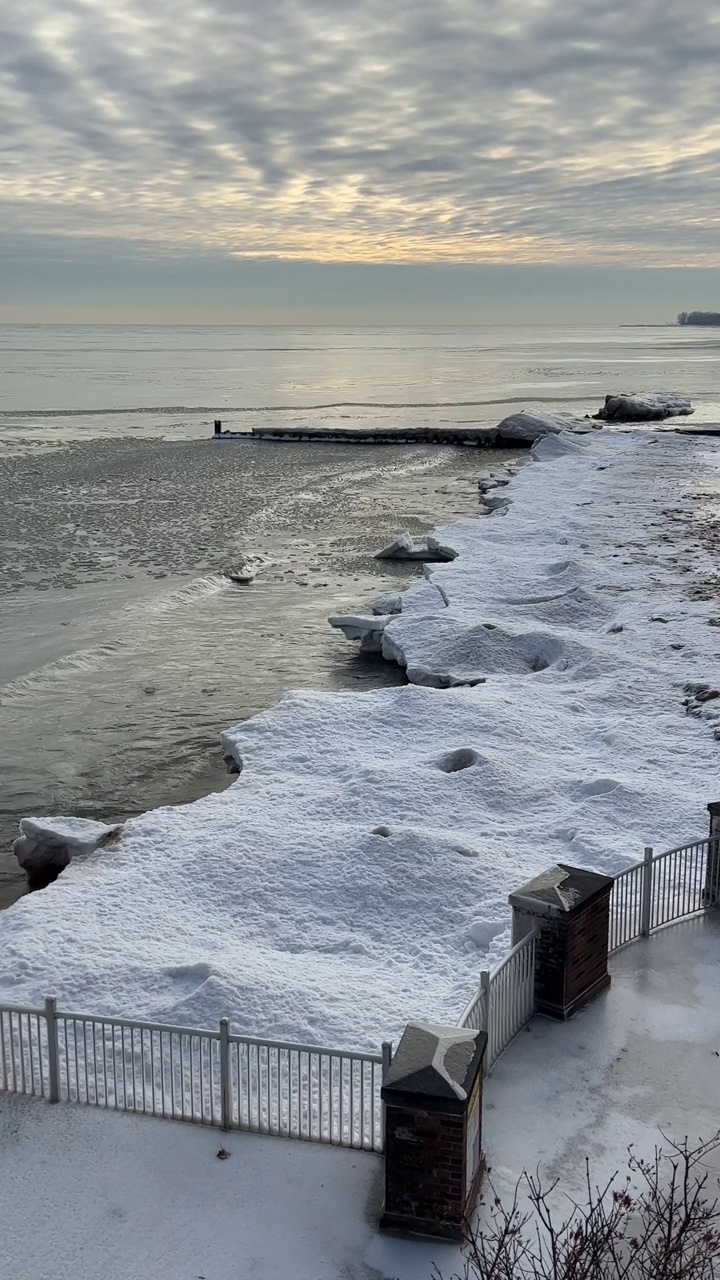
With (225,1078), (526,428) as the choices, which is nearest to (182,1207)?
(225,1078)

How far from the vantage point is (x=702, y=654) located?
91.4 ft

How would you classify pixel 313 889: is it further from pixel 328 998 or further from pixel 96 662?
pixel 96 662

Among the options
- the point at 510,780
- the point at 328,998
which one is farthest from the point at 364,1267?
the point at 510,780

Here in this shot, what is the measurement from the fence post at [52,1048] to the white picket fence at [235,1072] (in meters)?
0.01

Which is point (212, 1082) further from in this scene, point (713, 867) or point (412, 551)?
point (412, 551)

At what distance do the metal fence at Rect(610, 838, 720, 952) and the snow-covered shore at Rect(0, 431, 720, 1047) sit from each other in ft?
4.38

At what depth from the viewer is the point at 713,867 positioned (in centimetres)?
1532

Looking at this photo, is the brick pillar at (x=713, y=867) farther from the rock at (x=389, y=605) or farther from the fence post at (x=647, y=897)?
the rock at (x=389, y=605)

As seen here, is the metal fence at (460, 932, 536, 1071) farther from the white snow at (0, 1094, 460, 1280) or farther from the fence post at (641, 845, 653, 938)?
the fence post at (641, 845, 653, 938)

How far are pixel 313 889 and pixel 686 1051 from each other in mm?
6281

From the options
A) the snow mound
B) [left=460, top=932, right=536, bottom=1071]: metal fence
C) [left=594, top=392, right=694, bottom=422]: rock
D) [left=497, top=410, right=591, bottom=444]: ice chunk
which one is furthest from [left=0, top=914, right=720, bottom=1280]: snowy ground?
[left=594, top=392, right=694, bottom=422]: rock

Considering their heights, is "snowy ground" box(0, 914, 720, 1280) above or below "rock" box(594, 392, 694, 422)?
below

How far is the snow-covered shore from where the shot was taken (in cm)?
1409

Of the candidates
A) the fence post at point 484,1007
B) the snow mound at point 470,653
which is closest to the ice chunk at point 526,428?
the snow mound at point 470,653
